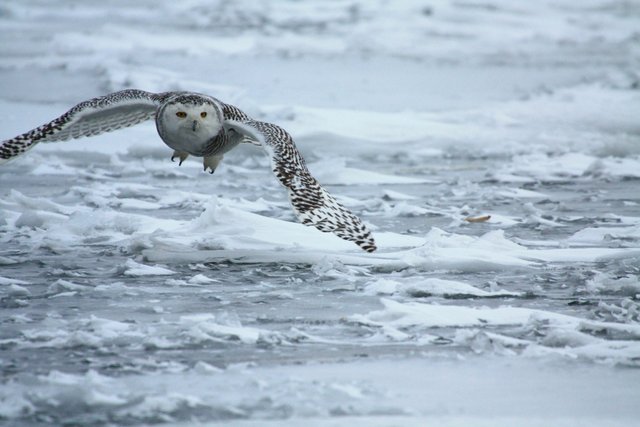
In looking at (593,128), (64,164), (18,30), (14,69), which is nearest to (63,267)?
(64,164)

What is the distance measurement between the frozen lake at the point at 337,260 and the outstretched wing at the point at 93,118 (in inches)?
24.5

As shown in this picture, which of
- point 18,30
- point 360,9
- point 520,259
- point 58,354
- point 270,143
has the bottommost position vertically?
point 58,354

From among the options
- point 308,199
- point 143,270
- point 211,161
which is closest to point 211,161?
point 211,161

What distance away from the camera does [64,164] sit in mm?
10586

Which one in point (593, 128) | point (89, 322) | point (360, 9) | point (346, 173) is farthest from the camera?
point (360, 9)

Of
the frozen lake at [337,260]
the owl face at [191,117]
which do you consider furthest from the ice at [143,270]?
the owl face at [191,117]

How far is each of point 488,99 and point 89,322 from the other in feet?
32.2

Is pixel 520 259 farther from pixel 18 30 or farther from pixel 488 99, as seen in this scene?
pixel 18 30

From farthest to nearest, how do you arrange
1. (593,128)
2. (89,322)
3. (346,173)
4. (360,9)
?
(360,9)
(593,128)
(346,173)
(89,322)

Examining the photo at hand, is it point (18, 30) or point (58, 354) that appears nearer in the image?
point (58, 354)

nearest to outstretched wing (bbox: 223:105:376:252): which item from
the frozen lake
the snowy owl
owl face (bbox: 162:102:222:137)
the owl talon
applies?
the snowy owl

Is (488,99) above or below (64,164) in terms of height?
above

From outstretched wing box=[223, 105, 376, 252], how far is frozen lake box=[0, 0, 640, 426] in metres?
0.36

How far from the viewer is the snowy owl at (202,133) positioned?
630 centimetres
